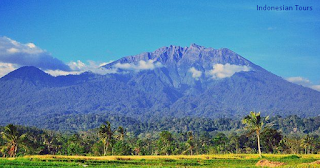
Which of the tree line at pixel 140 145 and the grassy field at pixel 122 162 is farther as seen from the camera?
the tree line at pixel 140 145

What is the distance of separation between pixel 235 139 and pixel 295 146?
796 inches

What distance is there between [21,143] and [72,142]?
25824mm

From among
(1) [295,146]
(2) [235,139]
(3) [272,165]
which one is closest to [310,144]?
(1) [295,146]

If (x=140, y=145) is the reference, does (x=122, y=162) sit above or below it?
below

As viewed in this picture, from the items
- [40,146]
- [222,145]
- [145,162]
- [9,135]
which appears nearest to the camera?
[145,162]

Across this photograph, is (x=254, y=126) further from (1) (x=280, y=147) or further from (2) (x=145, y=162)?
(1) (x=280, y=147)

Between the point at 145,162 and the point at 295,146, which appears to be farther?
the point at 295,146

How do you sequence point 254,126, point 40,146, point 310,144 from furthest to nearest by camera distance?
1. point 310,144
2. point 40,146
3. point 254,126

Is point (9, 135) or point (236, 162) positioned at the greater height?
point (9, 135)

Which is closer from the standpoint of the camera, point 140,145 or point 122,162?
point 122,162

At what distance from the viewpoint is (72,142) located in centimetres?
9662

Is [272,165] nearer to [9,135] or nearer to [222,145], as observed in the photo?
[9,135]

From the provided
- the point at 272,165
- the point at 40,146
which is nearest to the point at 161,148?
the point at 40,146

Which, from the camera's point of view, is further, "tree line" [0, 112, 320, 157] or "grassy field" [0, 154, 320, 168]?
"tree line" [0, 112, 320, 157]
